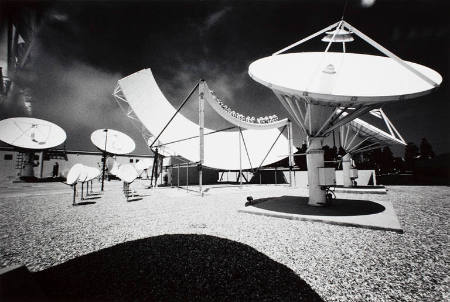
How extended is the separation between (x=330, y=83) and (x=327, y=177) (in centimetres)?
317

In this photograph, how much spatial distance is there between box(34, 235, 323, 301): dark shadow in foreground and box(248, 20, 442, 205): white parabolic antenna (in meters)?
4.41

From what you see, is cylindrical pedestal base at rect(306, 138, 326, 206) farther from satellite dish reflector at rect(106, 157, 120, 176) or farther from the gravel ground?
satellite dish reflector at rect(106, 157, 120, 176)

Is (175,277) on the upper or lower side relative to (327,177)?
lower

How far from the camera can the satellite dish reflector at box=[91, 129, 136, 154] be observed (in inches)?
1071

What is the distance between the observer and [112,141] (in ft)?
91.7

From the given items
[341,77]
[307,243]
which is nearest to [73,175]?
[307,243]

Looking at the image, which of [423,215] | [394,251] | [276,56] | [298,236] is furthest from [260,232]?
[276,56]

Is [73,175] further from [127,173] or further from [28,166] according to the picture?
[28,166]

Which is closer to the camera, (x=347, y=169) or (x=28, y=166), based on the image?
(x=347, y=169)

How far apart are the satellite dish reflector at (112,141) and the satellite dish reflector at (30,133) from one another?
14.7ft

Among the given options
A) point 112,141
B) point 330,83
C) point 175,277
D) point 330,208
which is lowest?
point 175,277

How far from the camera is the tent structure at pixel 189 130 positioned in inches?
566

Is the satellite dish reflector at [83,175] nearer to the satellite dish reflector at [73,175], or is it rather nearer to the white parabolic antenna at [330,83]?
the satellite dish reflector at [73,175]

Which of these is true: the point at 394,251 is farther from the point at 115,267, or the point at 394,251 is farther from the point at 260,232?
the point at 115,267
